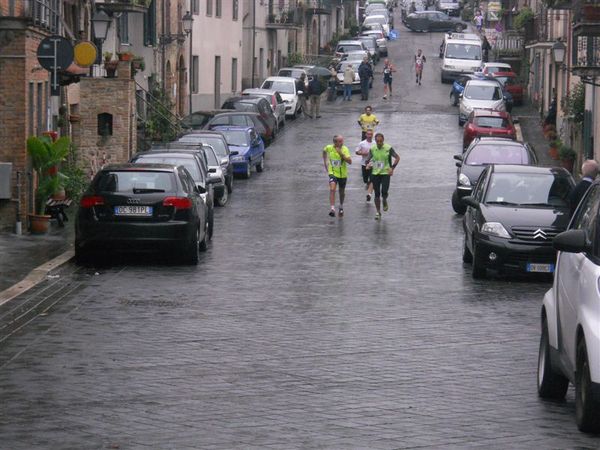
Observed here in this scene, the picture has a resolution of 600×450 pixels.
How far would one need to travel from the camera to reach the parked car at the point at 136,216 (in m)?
21.6

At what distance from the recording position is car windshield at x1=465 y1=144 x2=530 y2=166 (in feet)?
106

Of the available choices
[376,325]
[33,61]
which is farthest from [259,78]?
[376,325]

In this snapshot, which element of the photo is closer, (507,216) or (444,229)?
(507,216)

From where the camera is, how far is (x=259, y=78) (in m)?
74.2

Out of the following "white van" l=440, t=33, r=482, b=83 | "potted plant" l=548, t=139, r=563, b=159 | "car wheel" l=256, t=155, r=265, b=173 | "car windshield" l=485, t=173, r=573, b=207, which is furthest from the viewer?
"white van" l=440, t=33, r=482, b=83

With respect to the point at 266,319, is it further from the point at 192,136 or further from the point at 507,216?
the point at 192,136

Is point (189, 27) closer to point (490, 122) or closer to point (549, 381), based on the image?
point (490, 122)

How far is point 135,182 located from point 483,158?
12.2 metres

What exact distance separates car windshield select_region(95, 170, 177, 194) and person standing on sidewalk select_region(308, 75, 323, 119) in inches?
1431

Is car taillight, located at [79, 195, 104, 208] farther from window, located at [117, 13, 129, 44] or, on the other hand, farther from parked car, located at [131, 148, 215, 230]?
window, located at [117, 13, 129, 44]

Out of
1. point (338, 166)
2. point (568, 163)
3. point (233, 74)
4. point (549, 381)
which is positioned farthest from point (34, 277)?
point (233, 74)

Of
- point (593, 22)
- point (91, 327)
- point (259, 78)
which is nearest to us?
point (91, 327)

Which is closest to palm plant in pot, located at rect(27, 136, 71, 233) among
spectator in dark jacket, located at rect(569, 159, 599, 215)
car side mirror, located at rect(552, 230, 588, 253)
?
spectator in dark jacket, located at rect(569, 159, 599, 215)

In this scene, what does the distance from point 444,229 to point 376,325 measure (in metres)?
12.8
